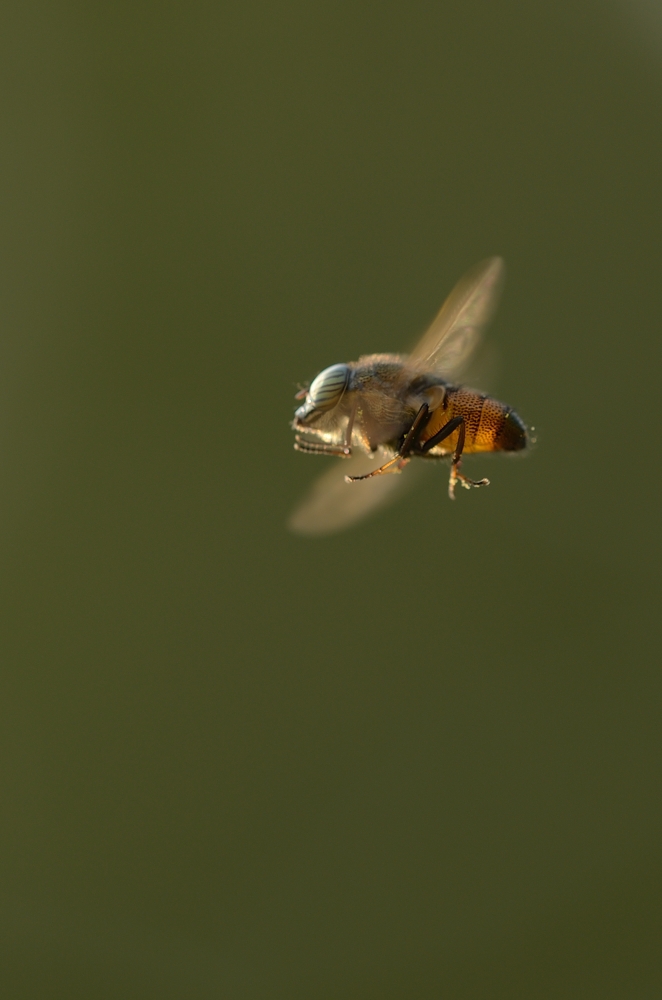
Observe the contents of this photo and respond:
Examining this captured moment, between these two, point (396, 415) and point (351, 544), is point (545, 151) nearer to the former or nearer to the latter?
point (351, 544)

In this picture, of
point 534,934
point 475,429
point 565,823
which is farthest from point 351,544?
point 475,429

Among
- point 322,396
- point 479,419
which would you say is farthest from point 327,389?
point 479,419

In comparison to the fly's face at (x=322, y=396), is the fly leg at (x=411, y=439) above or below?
below

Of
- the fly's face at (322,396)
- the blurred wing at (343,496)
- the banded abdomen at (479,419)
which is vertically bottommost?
the blurred wing at (343,496)

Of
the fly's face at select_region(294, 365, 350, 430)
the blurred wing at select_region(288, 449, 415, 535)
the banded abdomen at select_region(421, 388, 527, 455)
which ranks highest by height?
the fly's face at select_region(294, 365, 350, 430)

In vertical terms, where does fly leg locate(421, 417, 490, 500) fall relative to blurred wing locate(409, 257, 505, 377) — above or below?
below
